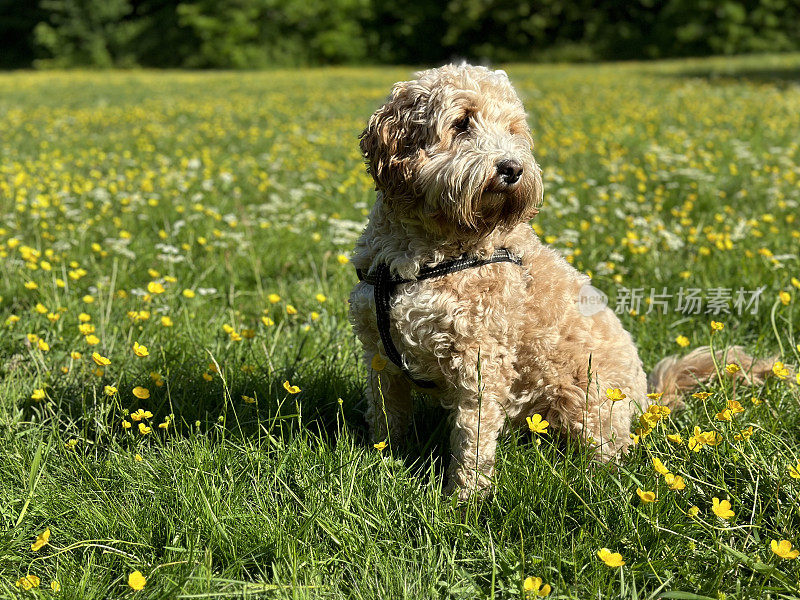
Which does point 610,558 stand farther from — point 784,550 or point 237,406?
point 237,406

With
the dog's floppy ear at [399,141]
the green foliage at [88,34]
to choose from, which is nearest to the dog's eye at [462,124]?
the dog's floppy ear at [399,141]

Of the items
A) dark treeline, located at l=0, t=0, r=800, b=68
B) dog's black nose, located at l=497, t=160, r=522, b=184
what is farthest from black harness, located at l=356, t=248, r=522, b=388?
dark treeline, located at l=0, t=0, r=800, b=68

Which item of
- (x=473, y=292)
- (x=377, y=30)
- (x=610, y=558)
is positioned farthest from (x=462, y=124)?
(x=377, y=30)

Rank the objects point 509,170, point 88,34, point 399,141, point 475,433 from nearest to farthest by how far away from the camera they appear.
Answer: point 509,170 < point 399,141 < point 475,433 < point 88,34

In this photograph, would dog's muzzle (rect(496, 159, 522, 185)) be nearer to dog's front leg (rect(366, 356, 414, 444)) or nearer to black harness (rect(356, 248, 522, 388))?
black harness (rect(356, 248, 522, 388))

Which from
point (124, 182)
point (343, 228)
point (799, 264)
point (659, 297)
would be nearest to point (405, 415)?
point (659, 297)

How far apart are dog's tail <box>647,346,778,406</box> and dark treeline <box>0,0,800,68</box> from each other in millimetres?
32431

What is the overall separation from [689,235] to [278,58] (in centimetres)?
3498

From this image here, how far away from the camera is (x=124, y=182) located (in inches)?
276

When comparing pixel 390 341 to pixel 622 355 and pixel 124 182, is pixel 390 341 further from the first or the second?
pixel 124 182

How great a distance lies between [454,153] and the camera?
2631 mm

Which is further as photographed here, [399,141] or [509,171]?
[399,141]

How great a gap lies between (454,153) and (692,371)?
163 cm

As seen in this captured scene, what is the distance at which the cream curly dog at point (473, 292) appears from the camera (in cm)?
264
